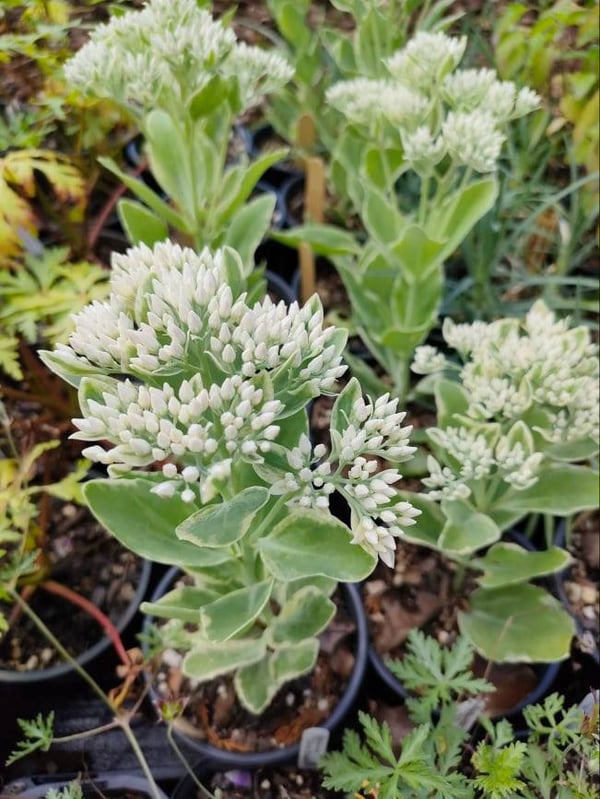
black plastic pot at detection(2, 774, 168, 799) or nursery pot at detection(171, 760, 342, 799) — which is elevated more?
black plastic pot at detection(2, 774, 168, 799)

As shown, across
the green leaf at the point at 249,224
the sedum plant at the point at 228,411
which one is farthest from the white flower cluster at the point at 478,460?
the green leaf at the point at 249,224

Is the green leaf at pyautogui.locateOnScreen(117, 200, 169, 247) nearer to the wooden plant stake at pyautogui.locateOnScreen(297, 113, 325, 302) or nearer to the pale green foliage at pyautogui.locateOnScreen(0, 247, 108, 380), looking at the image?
the pale green foliage at pyautogui.locateOnScreen(0, 247, 108, 380)

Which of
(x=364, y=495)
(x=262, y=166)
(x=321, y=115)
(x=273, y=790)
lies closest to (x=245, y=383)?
(x=364, y=495)

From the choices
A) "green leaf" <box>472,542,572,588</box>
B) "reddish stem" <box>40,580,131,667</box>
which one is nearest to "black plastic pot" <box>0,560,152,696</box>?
"reddish stem" <box>40,580,131,667</box>

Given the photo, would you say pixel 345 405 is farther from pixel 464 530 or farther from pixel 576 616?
pixel 576 616

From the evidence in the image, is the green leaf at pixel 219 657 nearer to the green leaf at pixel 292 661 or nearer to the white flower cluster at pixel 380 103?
the green leaf at pixel 292 661

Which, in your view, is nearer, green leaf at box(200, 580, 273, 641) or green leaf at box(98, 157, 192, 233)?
green leaf at box(200, 580, 273, 641)

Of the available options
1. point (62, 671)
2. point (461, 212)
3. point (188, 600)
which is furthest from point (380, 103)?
point (62, 671)
